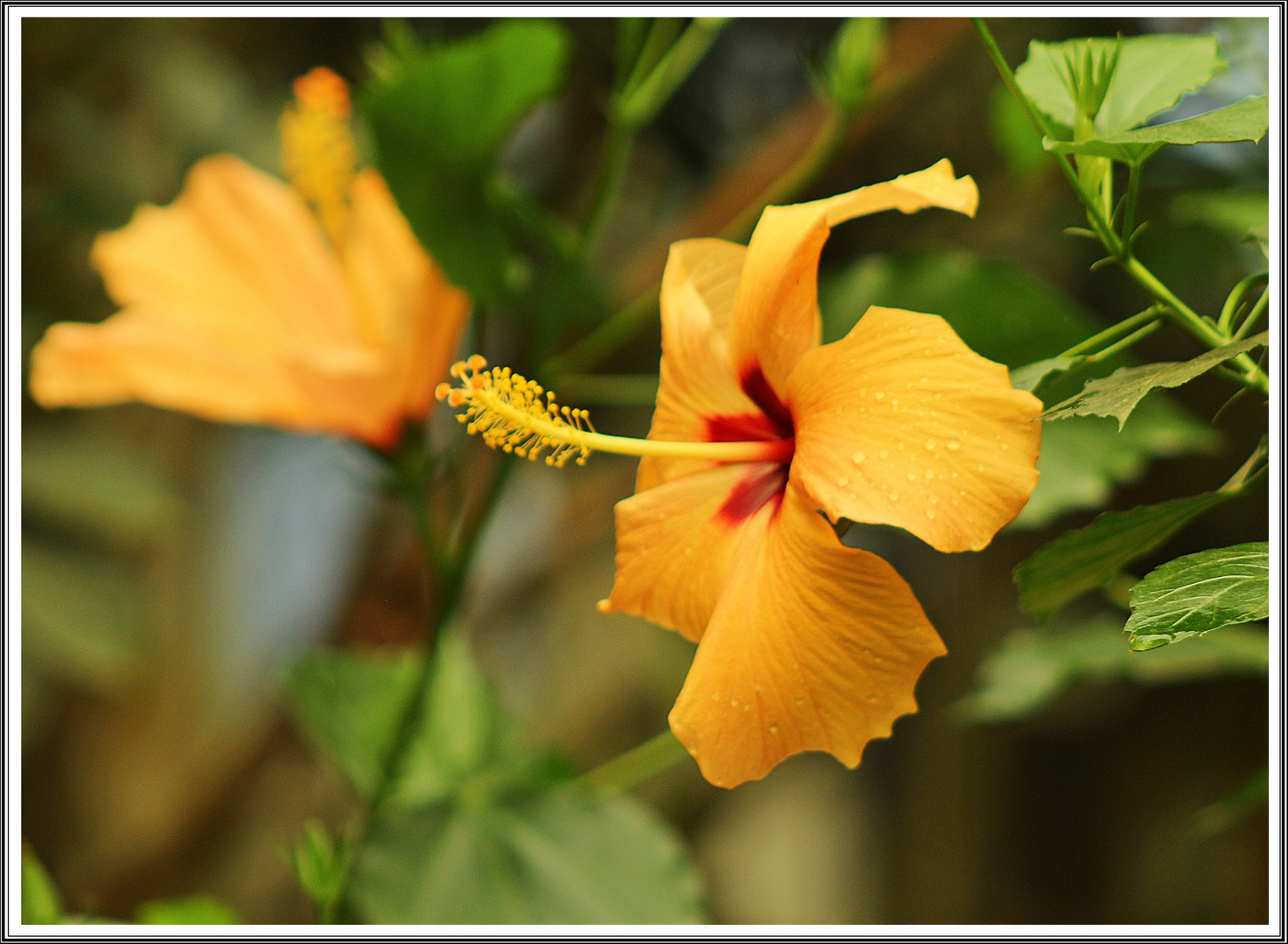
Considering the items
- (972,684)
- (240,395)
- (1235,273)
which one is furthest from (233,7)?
(972,684)

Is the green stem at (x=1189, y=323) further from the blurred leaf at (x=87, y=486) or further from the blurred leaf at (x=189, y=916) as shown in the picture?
the blurred leaf at (x=87, y=486)

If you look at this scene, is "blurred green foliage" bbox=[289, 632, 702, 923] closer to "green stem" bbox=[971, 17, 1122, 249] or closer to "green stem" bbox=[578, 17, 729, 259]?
"green stem" bbox=[578, 17, 729, 259]

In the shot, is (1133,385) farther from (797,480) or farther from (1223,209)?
(1223,209)

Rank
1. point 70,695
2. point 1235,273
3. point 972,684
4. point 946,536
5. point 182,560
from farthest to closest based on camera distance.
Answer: point 182,560 < point 70,695 < point 972,684 < point 1235,273 < point 946,536

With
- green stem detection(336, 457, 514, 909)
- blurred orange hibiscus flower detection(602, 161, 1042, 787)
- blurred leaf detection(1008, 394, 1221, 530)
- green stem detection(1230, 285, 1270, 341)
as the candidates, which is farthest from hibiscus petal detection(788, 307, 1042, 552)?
green stem detection(336, 457, 514, 909)

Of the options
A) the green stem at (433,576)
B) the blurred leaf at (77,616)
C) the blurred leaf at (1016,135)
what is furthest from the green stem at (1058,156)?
the blurred leaf at (77,616)

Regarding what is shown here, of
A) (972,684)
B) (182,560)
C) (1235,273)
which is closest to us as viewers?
(1235,273)

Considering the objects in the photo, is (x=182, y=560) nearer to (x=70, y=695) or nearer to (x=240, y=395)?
(x=70, y=695)
